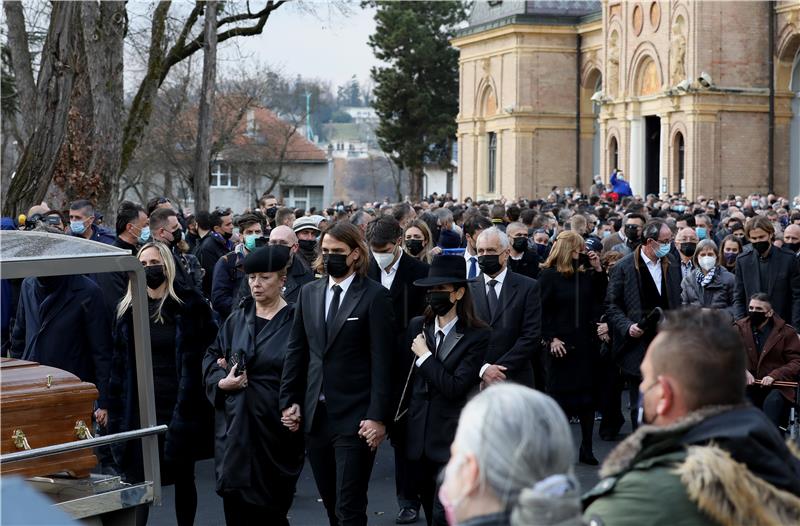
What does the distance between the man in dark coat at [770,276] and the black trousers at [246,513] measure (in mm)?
6808

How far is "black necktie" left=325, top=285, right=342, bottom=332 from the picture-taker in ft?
26.9

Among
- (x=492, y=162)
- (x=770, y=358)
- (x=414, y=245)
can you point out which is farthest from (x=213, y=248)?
(x=492, y=162)

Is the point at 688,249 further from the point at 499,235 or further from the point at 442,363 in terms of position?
the point at 442,363

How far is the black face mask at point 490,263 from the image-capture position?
9.72m

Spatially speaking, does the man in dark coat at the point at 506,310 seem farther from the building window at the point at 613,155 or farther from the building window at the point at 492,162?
the building window at the point at 492,162

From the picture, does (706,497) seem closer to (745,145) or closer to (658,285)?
(658,285)

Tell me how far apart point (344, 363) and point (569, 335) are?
454 centimetres

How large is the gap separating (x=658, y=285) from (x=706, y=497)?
8.79 meters

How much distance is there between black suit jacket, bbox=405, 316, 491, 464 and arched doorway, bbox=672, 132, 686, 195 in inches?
1588

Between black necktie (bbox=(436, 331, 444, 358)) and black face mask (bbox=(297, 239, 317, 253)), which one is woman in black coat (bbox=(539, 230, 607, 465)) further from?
black necktie (bbox=(436, 331, 444, 358))

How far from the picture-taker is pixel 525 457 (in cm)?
341

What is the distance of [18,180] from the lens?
59.5 ft

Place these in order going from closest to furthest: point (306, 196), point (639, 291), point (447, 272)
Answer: point (447, 272) → point (639, 291) → point (306, 196)

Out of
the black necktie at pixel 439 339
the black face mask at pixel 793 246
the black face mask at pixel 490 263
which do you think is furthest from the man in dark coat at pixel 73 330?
the black face mask at pixel 793 246
